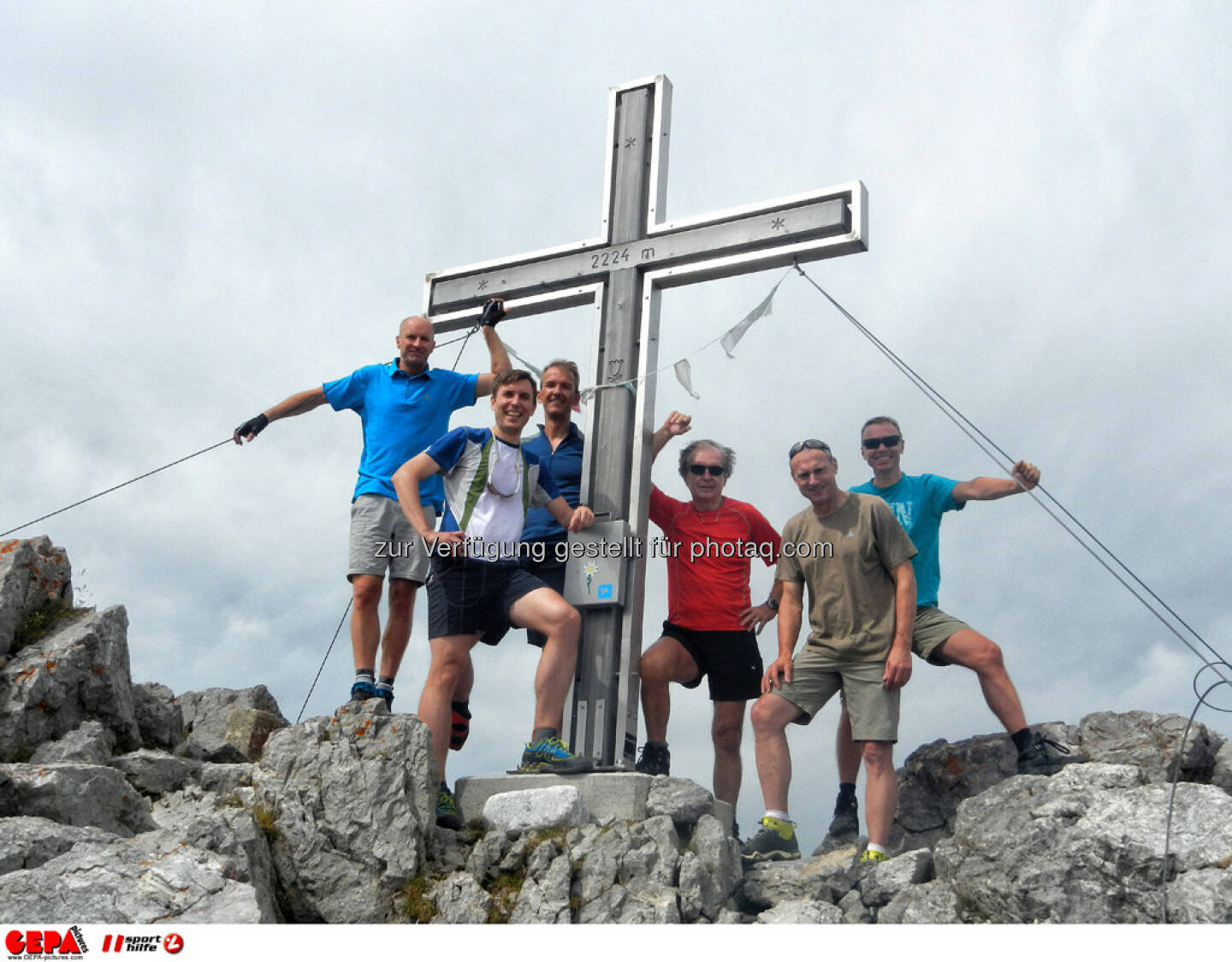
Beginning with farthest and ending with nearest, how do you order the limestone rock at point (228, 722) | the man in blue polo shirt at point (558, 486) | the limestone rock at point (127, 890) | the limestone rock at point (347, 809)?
1. the limestone rock at point (228, 722)
2. the man in blue polo shirt at point (558, 486)
3. the limestone rock at point (347, 809)
4. the limestone rock at point (127, 890)

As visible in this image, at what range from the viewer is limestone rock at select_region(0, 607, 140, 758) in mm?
6648

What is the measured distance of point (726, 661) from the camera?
6941 mm

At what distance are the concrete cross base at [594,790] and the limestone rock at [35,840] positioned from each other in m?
1.88

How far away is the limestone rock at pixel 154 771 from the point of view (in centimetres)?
660

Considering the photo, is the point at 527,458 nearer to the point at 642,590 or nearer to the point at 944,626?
the point at 642,590

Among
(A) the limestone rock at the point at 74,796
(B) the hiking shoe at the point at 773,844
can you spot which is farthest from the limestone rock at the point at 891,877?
(A) the limestone rock at the point at 74,796

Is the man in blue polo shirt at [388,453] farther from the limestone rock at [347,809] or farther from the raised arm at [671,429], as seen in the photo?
the raised arm at [671,429]

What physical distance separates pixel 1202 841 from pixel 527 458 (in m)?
4.02

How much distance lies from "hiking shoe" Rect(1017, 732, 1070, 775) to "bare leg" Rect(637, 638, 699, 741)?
1.96 m

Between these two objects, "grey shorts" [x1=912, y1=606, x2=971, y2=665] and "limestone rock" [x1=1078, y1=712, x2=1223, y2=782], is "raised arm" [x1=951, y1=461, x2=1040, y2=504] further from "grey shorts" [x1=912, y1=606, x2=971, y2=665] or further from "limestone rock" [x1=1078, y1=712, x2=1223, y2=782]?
"limestone rock" [x1=1078, y1=712, x2=1223, y2=782]

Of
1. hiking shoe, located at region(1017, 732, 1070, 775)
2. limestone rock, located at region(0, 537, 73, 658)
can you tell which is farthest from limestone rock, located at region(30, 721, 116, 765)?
hiking shoe, located at region(1017, 732, 1070, 775)
